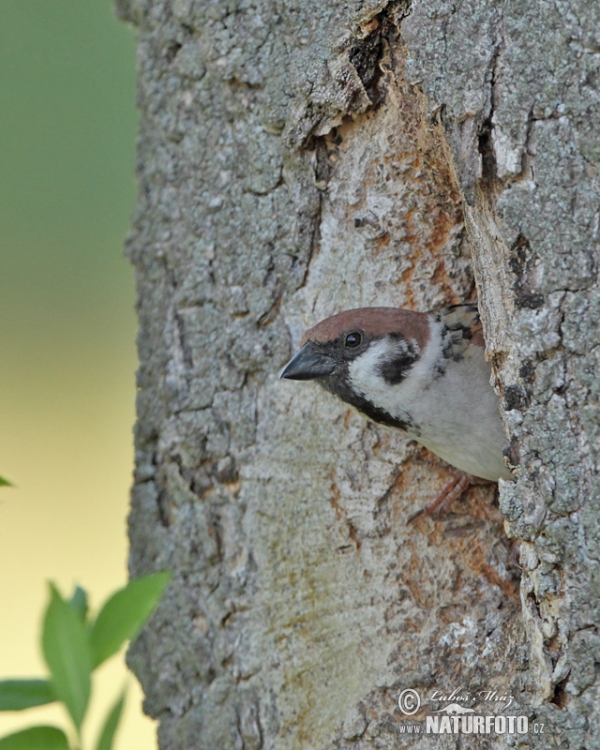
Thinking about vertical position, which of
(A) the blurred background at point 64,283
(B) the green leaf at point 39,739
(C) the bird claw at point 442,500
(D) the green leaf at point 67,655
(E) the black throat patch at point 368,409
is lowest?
(B) the green leaf at point 39,739

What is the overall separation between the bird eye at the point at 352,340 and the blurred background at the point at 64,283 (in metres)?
2.64

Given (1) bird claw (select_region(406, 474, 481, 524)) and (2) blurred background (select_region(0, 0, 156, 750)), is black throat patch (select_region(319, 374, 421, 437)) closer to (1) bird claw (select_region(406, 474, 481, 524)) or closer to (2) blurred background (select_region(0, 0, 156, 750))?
(1) bird claw (select_region(406, 474, 481, 524))

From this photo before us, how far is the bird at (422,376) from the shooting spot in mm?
2010

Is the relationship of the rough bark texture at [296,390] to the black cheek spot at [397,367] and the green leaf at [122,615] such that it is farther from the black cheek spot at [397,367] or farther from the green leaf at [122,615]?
the green leaf at [122,615]

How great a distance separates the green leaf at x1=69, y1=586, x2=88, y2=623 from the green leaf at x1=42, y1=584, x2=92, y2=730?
30 cm

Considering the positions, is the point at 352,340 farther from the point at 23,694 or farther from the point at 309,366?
the point at 23,694

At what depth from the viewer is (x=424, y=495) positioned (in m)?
2.11

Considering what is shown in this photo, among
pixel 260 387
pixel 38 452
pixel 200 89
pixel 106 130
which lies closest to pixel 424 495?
pixel 260 387

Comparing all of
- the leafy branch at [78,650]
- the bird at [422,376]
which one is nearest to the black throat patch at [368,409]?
the bird at [422,376]

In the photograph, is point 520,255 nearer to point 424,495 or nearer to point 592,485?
point 592,485

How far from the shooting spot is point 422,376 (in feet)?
6.93

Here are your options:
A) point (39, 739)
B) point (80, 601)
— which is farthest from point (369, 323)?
point (39, 739)

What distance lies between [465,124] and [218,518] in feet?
3.59

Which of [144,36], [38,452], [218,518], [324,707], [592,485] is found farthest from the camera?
[38,452]
